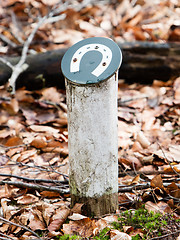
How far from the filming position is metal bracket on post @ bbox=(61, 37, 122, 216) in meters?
1.68

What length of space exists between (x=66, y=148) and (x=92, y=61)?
1.25 m

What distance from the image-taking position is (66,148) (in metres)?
2.79

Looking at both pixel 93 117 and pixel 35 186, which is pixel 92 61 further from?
pixel 35 186

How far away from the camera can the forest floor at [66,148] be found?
75.9 inches

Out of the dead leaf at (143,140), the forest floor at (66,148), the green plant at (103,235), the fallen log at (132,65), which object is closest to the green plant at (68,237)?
the forest floor at (66,148)

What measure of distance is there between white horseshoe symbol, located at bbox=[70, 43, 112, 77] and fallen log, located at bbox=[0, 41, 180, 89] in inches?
71.8

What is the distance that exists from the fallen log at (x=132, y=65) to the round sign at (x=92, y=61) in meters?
1.79

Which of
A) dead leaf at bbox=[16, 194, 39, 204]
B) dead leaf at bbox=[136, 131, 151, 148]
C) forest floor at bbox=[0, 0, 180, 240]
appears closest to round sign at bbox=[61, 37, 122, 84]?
forest floor at bbox=[0, 0, 180, 240]

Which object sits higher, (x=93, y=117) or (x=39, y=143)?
(x=93, y=117)

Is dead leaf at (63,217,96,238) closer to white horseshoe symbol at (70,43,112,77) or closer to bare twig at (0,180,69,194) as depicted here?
bare twig at (0,180,69,194)

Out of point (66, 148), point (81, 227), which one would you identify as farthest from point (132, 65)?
point (81, 227)

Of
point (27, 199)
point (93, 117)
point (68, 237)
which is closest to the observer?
point (93, 117)

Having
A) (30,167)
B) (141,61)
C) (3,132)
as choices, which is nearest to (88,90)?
(30,167)

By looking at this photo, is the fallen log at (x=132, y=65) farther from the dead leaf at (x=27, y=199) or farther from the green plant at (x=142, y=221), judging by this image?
the green plant at (x=142, y=221)
